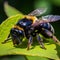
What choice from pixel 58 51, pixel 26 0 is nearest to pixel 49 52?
pixel 58 51

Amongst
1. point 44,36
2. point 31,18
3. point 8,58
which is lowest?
point 8,58

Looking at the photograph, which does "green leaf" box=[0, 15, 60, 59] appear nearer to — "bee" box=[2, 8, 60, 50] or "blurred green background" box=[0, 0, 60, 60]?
"bee" box=[2, 8, 60, 50]

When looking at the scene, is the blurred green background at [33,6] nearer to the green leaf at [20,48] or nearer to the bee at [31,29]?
the bee at [31,29]

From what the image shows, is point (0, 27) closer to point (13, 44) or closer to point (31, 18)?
point (13, 44)

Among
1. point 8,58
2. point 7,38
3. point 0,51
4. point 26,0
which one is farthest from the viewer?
point 26,0

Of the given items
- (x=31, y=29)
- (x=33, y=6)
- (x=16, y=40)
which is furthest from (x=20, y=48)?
(x=33, y=6)

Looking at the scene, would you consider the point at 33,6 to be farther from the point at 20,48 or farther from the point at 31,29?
the point at 20,48

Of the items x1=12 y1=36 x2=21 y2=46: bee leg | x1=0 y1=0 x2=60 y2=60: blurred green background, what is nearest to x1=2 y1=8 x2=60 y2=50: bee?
x1=12 y1=36 x2=21 y2=46: bee leg

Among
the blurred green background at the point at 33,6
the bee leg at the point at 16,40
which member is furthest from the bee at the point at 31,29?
the blurred green background at the point at 33,6
